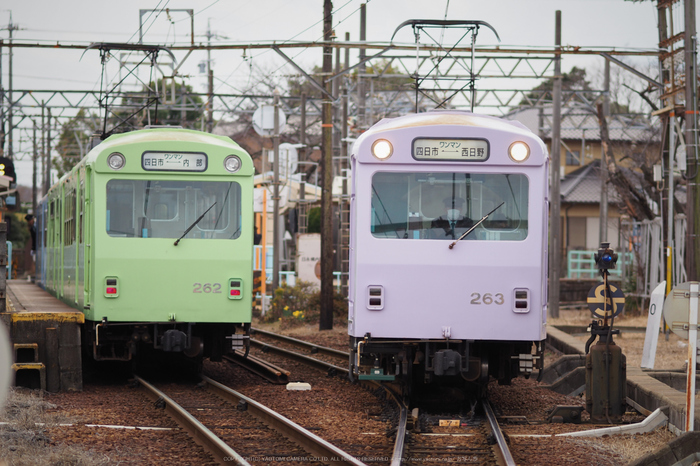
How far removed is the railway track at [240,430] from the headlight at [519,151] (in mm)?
3533

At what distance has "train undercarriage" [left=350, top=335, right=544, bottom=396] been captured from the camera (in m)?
9.51

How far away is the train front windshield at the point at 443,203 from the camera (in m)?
9.59

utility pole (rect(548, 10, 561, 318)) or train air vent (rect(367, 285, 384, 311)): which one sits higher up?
utility pole (rect(548, 10, 561, 318))

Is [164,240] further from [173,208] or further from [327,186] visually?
[327,186]

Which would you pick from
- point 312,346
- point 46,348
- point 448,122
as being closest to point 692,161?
point 448,122

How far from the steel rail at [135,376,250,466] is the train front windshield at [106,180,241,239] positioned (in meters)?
2.18

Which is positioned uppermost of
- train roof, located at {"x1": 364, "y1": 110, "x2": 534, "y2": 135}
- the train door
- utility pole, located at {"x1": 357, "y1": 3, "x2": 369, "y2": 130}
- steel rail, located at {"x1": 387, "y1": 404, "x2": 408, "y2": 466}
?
utility pole, located at {"x1": 357, "y1": 3, "x2": 369, "y2": 130}

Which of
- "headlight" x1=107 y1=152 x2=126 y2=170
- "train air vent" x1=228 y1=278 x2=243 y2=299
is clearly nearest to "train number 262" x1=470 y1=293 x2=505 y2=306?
"train air vent" x1=228 y1=278 x2=243 y2=299

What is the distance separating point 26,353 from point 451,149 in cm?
583

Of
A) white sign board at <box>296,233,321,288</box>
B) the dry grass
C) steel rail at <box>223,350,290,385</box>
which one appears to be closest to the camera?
the dry grass

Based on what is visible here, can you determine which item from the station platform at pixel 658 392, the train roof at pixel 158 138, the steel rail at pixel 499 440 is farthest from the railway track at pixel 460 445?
the train roof at pixel 158 138

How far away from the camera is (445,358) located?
9.41 m

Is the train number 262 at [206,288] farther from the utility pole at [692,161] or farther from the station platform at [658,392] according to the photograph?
the utility pole at [692,161]

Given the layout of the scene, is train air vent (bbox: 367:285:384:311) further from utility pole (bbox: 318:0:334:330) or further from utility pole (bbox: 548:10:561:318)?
utility pole (bbox: 548:10:561:318)
